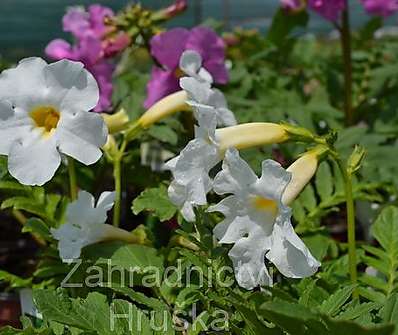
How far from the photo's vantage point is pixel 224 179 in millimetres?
730

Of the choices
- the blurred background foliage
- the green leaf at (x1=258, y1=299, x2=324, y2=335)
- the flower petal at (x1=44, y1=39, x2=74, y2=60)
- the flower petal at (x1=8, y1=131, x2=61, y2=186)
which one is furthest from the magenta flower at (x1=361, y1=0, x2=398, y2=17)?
the blurred background foliage

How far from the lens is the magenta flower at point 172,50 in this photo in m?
1.27

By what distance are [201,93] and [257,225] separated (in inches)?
8.7

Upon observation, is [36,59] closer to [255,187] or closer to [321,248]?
[255,187]

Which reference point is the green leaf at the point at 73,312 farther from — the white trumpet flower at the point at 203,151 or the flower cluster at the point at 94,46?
the flower cluster at the point at 94,46

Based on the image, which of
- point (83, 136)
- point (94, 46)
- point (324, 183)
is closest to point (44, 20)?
point (94, 46)

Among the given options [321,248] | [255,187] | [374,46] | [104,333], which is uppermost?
[255,187]

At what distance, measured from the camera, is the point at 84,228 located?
3.01 feet

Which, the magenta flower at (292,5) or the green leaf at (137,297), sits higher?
the green leaf at (137,297)

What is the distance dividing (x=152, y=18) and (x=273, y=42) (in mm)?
482

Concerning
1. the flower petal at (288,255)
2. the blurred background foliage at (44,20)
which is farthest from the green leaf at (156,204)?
the blurred background foliage at (44,20)

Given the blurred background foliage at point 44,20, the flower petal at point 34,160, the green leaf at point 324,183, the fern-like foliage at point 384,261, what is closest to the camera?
the flower petal at point 34,160

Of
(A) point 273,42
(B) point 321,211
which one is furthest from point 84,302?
(A) point 273,42

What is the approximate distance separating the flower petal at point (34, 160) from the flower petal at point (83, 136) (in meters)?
0.01
